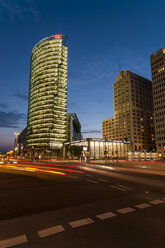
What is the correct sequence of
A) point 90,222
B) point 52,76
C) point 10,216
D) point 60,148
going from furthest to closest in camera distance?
point 52,76
point 60,148
point 10,216
point 90,222

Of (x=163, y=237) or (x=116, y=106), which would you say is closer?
(x=163, y=237)

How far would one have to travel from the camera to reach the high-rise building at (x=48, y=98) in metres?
119

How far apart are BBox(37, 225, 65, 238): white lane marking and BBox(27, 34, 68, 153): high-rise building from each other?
112605mm

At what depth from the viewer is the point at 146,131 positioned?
151375mm

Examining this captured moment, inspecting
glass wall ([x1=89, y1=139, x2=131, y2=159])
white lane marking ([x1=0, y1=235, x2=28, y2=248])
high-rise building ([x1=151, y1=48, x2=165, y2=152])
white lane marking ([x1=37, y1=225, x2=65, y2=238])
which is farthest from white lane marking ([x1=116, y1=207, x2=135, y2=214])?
high-rise building ([x1=151, y1=48, x2=165, y2=152])

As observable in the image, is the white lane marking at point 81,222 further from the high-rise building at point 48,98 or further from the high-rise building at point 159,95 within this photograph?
the high-rise building at point 159,95

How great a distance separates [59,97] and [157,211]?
411 ft

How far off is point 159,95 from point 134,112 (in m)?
31.2

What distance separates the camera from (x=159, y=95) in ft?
401

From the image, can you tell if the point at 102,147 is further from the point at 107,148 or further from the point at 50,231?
the point at 50,231

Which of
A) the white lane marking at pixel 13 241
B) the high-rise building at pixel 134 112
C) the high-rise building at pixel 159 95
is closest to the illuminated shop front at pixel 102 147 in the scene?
the high-rise building at pixel 159 95

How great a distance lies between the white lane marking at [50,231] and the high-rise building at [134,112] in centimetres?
14452

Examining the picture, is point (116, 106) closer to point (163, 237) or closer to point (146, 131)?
point (146, 131)

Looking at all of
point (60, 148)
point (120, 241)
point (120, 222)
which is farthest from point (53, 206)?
point (60, 148)
